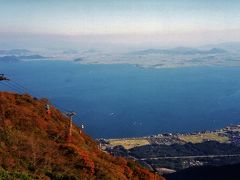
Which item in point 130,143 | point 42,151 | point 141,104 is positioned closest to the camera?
point 42,151

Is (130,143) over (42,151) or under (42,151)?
under

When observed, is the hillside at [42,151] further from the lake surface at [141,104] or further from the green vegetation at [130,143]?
the lake surface at [141,104]

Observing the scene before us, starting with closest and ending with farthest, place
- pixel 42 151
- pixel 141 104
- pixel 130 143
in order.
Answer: pixel 42 151
pixel 130 143
pixel 141 104

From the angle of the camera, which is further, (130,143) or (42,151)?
(130,143)

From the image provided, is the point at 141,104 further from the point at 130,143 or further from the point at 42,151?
the point at 42,151

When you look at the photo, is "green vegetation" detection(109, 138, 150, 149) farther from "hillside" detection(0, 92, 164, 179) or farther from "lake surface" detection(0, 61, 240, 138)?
"hillside" detection(0, 92, 164, 179)

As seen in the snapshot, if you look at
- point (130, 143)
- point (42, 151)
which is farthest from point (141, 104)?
point (42, 151)

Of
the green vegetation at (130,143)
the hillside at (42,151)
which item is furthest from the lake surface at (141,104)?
the hillside at (42,151)

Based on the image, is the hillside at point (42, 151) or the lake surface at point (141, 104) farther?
the lake surface at point (141, 104)

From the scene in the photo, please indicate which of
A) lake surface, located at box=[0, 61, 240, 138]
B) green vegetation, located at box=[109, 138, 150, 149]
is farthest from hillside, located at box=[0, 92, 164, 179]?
lake surface, located at box=[0, 61, 240, 138]

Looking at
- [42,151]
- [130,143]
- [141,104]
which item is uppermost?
[42,151]
